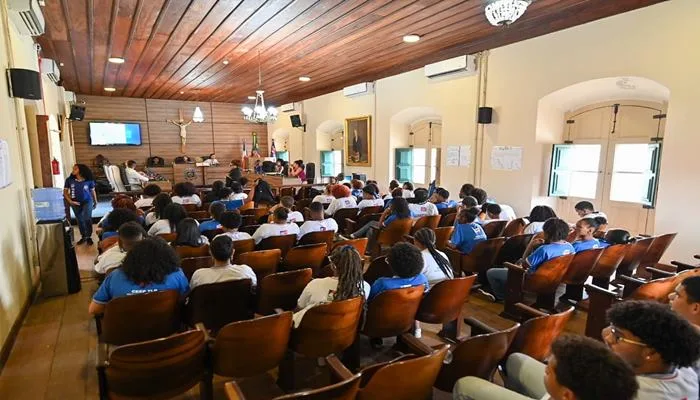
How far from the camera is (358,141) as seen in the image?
10.1 meters

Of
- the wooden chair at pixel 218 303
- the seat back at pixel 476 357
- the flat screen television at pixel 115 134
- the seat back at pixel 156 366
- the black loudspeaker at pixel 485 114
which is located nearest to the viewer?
the seat back at pixel 156 366

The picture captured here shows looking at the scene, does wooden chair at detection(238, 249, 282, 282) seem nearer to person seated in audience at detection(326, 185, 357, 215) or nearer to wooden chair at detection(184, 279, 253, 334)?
wooden chair at detection(184, 279, 253, 334)

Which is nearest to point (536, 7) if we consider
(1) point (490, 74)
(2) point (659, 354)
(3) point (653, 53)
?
(3) point (653, 53)

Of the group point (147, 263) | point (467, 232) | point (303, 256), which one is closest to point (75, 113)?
point (303, 256)

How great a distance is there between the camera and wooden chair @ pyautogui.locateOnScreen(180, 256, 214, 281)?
314 centimetres

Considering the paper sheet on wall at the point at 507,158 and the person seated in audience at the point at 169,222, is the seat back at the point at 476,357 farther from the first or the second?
the paper sheet on wall at the point at 507,158

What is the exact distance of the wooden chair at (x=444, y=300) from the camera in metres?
2.66

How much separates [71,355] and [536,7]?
5806 millimetres

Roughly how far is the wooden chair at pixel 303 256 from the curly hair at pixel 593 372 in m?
2.50

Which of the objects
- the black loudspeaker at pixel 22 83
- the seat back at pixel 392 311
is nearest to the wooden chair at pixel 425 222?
the seat back at pixel 392 311

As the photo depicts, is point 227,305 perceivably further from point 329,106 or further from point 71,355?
point 329,106

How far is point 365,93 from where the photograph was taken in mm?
9523

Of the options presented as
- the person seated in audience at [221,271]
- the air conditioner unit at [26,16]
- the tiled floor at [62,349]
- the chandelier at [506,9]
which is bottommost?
the tiled floor at [62,349]

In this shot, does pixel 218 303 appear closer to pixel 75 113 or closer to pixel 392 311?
pixel 392 311
